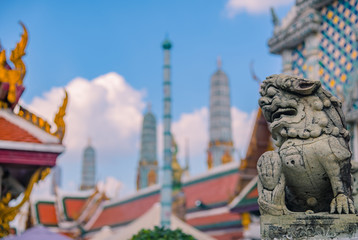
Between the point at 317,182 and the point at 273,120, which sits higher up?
the point at 273,120

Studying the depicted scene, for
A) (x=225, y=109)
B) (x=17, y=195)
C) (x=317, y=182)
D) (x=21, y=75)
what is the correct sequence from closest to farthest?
(x=317, y=182) < (x=21, y=75) < (x=17, y=195) < (x=225, y=109)

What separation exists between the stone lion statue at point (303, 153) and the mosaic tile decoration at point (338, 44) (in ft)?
23.3

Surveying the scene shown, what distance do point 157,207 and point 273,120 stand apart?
704 cm

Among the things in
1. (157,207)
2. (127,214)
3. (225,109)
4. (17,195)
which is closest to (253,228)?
(157,207)

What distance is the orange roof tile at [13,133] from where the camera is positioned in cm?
707

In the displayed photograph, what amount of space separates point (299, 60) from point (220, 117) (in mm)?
28788

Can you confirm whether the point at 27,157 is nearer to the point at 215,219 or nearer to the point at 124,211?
the point at 215,219

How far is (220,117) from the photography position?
40.8 metres

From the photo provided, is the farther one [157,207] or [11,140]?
[157,207]

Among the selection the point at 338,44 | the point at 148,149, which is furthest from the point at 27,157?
the point at 148,149

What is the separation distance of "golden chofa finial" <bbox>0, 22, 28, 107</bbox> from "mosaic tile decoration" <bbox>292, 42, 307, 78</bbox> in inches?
259

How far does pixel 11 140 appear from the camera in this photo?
7.04m

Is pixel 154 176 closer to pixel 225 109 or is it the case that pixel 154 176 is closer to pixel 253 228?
pixel 225 109

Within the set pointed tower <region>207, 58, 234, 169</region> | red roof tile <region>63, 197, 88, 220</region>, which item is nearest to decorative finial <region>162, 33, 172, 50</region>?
red roof tile <region>63, 197, 88, 220</region>
